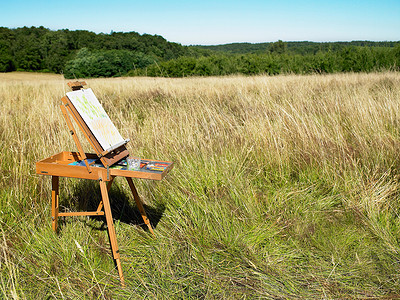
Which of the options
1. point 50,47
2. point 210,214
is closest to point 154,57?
point 210,214

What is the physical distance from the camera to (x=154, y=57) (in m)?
20.4

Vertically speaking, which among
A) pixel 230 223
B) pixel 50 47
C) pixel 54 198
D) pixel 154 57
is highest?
pixel 50 47

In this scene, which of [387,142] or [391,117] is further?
[391,117]

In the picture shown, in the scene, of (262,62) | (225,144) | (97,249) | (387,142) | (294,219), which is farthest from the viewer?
(262,62)

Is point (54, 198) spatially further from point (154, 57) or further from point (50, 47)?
point (50, 47)

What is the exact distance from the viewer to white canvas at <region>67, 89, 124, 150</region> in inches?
72.2

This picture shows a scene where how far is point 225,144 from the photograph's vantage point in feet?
11.6

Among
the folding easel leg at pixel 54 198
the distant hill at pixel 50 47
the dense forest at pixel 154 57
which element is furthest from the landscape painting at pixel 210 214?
the distant hill at pixel 50 47

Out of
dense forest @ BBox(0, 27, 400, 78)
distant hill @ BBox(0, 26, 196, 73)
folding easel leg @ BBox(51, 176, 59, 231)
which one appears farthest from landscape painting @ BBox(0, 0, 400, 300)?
distant hill @ BBox(0, 26, 196, 73)

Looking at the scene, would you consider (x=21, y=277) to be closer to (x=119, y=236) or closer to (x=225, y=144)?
(x=119, y=236)

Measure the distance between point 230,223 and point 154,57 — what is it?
19616 mm

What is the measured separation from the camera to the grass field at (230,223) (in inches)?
72.8

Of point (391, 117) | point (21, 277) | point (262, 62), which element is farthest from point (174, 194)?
point (262, 62)

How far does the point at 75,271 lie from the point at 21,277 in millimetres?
308
